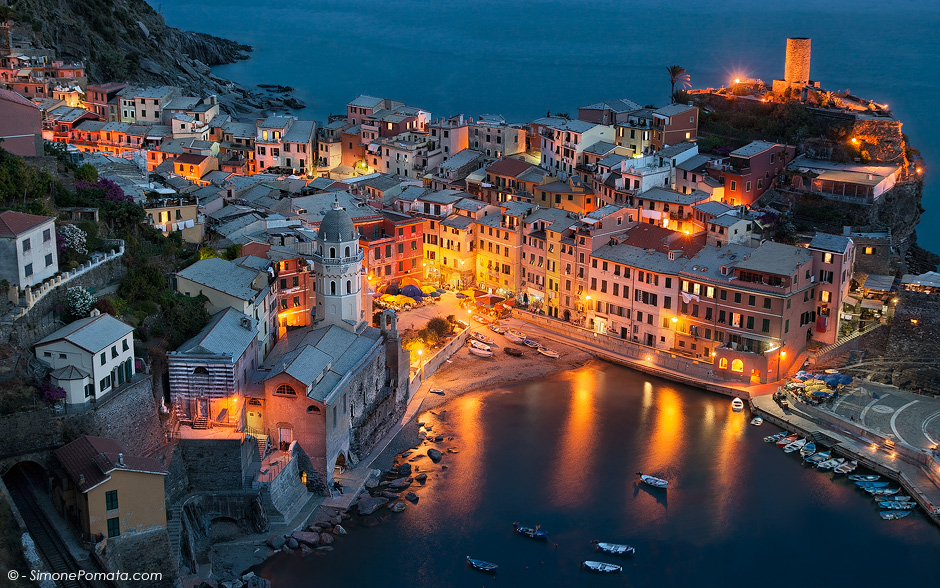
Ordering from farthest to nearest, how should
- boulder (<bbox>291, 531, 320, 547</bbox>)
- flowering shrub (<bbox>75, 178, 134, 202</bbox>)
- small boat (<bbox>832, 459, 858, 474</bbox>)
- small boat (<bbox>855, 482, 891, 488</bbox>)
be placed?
flowering shrub (<bbox>75, 178, 134, 202</bbox>)
small boat (<bbox>832, 459, 858, 474</bbox>)
small boat (<bbox>855, 482, 891, 488</bbox>)
boulder (<bbox>291, 531, 320, 547</bbox>)

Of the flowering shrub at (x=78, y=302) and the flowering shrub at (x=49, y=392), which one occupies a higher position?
the flowering shrub at (x=78, y=302)

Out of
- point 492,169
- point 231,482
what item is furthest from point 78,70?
point 231,482

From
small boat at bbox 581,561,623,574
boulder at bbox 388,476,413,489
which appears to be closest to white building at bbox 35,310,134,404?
boulder at bbox 388,476,413,489

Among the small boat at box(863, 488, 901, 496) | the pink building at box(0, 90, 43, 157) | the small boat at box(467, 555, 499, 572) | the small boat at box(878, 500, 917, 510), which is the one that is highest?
the pink building at box(0, 90, 43, 157)

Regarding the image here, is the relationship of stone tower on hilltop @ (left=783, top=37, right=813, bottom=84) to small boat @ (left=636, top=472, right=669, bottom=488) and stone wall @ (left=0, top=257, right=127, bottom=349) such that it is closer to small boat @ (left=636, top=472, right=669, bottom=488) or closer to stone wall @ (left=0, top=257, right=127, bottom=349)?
small boat @ (left=636, top=472, right=669, bottom=488)

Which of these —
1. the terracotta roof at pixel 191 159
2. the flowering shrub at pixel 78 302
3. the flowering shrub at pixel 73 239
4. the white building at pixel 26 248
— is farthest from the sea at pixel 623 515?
the terracotta roof at pixel 191 159

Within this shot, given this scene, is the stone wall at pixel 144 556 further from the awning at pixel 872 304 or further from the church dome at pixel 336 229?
the awning at pixel 872 304

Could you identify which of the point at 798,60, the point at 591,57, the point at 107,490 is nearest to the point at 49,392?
the point at 107,490
